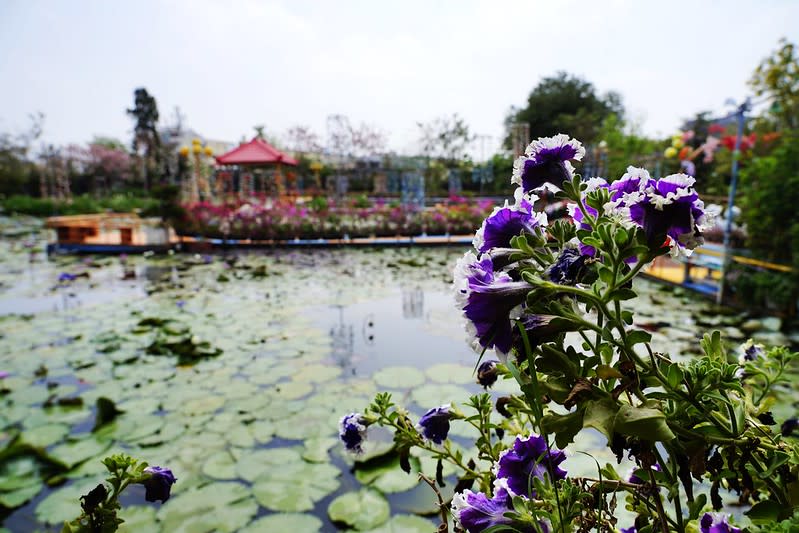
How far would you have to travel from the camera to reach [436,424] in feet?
2.37

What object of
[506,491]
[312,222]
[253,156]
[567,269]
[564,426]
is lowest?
[312,222]

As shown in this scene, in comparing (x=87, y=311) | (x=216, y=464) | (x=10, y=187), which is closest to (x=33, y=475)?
(x=216, y=464)

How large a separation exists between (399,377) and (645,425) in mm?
2560

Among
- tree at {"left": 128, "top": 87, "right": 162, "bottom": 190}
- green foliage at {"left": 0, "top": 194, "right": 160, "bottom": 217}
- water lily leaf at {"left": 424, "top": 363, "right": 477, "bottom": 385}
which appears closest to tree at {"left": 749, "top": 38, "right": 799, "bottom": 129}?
water lily leaf at {"left": 424, "top": 363, "right": 477, "bottom": 385}

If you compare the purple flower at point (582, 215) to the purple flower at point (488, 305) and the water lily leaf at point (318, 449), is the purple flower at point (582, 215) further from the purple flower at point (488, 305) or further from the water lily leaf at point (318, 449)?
the water lily leaf at point (318, 449)

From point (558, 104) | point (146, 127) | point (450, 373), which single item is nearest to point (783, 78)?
point (450, 373)

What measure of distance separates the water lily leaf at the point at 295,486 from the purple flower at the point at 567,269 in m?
1.61

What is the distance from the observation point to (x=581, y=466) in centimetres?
181

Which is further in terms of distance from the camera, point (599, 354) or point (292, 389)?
point (292, 389)

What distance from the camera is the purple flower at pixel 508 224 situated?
1.60 ft

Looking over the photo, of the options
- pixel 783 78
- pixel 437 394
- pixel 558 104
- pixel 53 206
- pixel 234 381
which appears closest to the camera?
pixel 437 394

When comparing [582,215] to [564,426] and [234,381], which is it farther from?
[234,381]

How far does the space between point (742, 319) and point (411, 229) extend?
19.9ft

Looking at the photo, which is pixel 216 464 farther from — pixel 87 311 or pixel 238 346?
pixel 87 311
